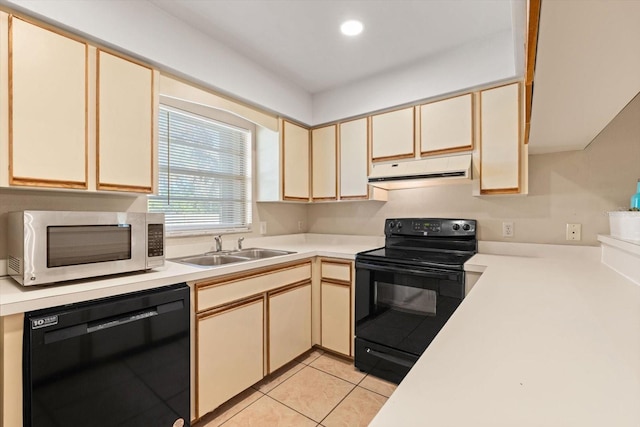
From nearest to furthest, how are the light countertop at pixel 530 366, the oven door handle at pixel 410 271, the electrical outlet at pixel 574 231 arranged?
1. the light countertop at pixel 530 366
2. the oven door handle at pixel 410 271
3. the electrical outlet at pixel 574 231

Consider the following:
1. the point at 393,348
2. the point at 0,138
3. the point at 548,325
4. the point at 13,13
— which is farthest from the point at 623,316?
the point at 13,13

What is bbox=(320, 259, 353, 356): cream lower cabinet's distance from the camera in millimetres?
2484

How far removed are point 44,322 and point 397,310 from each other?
1.95 metres

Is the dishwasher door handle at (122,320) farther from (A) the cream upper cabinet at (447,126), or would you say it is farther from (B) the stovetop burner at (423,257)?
(A) the cream upper cabinet at (447,126)

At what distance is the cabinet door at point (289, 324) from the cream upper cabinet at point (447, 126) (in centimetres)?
154

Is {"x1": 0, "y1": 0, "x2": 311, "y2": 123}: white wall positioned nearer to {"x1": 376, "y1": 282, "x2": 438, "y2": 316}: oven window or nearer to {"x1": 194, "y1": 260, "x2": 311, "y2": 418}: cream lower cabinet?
{"x1": 194, "y1": 260, "x2": 311, "y2": 418}: cream lower cabinet

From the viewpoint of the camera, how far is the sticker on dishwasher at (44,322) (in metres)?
1.19

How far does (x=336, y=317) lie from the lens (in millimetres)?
2557

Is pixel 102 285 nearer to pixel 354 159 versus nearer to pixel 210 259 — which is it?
pixel 210 259

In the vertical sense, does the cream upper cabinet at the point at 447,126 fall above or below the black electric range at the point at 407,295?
above

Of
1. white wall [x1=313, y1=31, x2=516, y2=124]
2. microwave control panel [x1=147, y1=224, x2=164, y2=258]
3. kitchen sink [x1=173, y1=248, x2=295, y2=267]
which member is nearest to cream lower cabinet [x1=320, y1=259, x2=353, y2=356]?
kitchen sink [x1=173, y1=248, x2=295, y2=267]

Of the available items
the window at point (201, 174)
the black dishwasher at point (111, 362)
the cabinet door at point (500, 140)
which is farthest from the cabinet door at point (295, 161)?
the cabinet door at point (500, 140)

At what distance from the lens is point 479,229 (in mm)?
2496

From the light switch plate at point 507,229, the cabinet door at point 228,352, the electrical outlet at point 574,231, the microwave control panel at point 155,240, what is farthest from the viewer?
the light switch plate at point 507,229
